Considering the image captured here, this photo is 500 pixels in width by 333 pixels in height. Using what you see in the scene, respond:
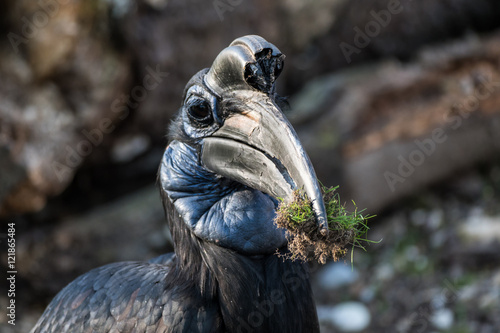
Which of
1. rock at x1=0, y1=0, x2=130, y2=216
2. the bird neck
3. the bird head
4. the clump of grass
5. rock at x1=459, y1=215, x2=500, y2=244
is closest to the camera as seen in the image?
the clump of grass

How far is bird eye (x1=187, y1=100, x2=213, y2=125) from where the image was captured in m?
2.63

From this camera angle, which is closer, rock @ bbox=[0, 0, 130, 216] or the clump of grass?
the clump of grass

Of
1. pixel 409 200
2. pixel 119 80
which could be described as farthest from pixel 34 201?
pixel 409 200

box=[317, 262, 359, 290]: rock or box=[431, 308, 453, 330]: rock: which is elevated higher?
box=[317, 262, 359, 290]: rock

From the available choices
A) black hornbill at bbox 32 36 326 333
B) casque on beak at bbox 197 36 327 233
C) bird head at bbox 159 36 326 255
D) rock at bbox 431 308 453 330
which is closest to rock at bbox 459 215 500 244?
rock at bbox 431 308 453 330

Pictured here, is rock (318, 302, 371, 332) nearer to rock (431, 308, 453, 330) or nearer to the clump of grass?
rock (431, 308, 453, 330)

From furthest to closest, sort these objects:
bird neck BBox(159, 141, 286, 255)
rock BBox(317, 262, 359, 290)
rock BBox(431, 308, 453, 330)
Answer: rock BBox(317, 262, 359, 290)
rock BBox(431, 308, 453, 330)
bird neck BBox(159, 141, 286, 255)

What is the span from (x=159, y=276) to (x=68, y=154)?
289 centimetres

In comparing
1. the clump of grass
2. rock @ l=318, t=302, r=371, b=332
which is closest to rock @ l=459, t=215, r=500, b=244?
rock @ l=318, t=302, r=371, b=332

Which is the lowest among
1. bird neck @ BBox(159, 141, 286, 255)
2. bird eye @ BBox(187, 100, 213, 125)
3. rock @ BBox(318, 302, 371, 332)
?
rock @ BBox(318, 302, 371, 332)

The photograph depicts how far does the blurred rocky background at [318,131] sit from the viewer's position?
204 inches

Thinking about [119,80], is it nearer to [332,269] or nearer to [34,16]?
[34,16]

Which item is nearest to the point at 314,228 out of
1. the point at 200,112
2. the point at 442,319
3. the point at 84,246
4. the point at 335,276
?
the point at 200,112

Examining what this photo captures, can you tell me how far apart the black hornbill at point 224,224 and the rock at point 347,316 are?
2.52m
